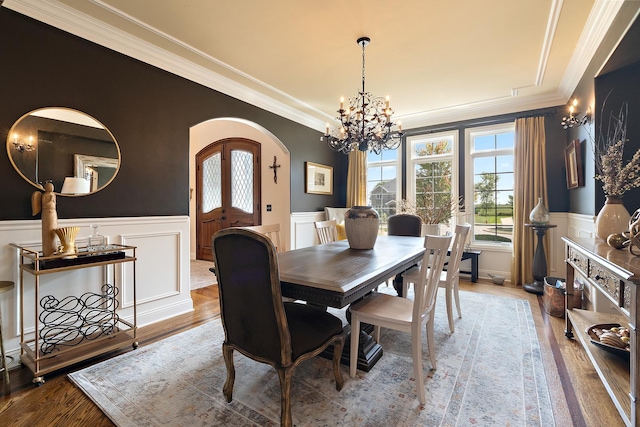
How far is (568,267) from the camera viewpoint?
249cm

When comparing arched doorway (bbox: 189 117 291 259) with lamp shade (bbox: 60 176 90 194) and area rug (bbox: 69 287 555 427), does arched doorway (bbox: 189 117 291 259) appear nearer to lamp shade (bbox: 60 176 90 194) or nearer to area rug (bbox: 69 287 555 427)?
lamp shade (bbox: 60 176 90 194)

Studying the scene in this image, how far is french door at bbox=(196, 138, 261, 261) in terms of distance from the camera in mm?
5493

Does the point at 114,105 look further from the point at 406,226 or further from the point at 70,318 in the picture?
the point at 406,226

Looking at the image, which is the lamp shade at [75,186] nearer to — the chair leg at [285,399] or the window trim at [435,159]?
the chair leg at [285,399]

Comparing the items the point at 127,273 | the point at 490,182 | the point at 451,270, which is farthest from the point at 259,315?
the point at 490,182

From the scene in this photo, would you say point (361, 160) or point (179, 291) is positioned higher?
point (361, 160)

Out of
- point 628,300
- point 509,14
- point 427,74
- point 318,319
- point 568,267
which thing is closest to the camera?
point 628,300

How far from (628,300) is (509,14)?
220cm

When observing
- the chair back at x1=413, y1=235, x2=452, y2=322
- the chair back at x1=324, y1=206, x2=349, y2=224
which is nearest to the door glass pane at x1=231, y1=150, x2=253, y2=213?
the chair back at x1=324, y1=206, x2=349, y2=224

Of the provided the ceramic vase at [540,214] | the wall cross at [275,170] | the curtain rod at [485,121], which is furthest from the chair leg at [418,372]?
the curtain rod at [485,121]

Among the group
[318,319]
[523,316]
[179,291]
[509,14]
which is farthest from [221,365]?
[509,14]

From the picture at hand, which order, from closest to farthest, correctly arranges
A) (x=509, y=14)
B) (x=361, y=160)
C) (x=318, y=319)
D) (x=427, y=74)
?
(x=318, y=319) < (x=509, y=14) < (x=427, y=74) < (x=361, y=160)

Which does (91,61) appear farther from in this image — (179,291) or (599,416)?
(599,416)

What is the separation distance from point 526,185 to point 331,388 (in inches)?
155
